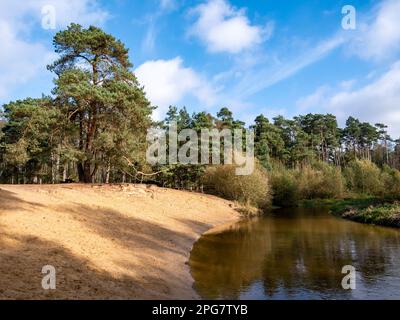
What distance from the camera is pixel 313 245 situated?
22844mm

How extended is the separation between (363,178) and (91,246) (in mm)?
63657

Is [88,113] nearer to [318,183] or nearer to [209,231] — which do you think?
[209,231]

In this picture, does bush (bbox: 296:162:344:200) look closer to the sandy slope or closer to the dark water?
the dark water

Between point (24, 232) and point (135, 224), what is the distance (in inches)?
365

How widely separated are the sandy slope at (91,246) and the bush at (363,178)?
160 feet

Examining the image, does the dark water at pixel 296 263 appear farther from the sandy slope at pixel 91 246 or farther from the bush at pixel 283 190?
the bush at pixel 283 190

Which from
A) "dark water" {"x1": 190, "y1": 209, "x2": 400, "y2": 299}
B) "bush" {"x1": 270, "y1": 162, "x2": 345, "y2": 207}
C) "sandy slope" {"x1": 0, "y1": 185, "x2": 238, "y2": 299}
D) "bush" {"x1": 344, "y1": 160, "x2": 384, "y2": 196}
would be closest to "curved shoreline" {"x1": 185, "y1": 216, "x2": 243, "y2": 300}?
"sandy slope" {"x1": 0, "y1": 185, "x2": 238, "y2": 299}

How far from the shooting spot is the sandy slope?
10.9m

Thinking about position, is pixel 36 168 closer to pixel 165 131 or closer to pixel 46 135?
pixel 165 131

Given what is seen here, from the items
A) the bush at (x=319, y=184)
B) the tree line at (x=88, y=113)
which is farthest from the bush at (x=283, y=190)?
the tree line at (x=88, y=113)

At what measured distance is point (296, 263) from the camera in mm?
17969

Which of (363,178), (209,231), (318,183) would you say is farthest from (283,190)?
(209,231)

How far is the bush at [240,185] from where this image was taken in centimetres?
4588
